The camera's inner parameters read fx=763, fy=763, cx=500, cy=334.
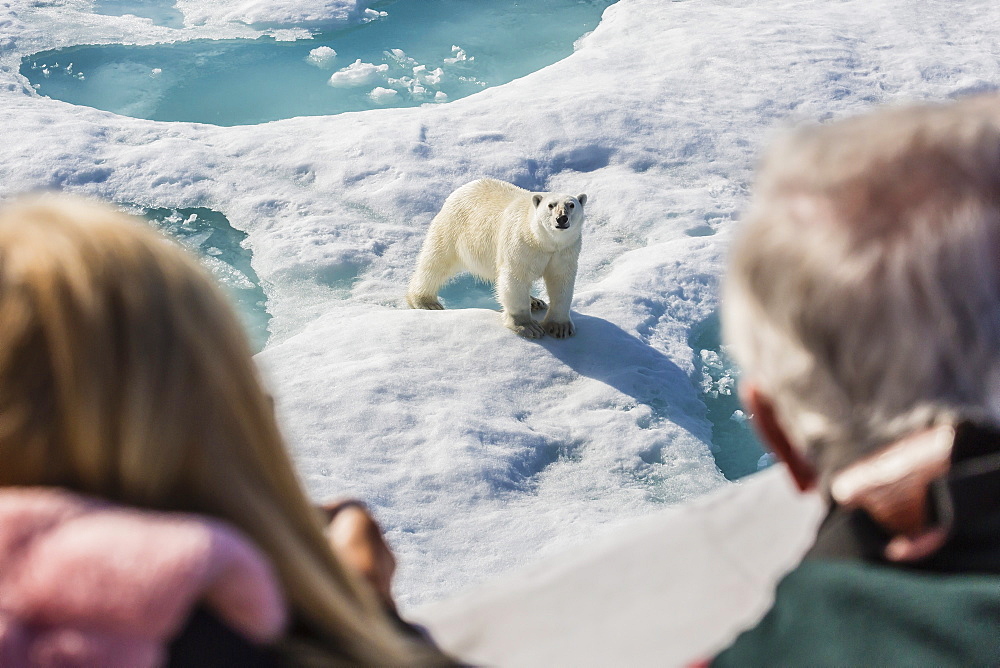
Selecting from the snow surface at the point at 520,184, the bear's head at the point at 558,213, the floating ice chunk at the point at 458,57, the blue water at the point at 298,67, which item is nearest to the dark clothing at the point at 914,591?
the snow surface at the point at 520,184

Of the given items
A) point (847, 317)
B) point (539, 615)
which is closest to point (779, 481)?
point (539, 615)

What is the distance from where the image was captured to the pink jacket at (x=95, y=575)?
0.60 meters

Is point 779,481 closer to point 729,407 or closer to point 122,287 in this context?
point 729,407

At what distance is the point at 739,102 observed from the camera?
6.10 m

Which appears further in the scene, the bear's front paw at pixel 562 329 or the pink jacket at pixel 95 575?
the bear's front paw at pixel 562 329

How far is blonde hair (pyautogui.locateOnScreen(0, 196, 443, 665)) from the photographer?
64 centimetres

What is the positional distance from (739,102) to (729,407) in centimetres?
371

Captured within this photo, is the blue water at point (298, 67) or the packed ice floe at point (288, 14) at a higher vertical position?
the packed ice floe at point (288, 14)

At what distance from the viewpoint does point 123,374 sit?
653 mm

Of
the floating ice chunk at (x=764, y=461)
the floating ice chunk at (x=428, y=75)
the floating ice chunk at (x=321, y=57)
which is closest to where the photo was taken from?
the floating ice chunk at (x=764, y=461)

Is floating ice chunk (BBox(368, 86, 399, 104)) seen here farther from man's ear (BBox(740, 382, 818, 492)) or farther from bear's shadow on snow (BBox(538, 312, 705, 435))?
man's ear (BBox(740, 382, 818, 492))

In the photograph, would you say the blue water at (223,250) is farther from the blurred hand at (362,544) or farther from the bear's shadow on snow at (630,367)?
the blurred hand at (362,544)

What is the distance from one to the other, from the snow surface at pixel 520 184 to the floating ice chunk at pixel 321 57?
0.64 meters

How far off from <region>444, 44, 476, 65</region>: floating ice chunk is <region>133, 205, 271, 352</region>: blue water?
407 centimetres
